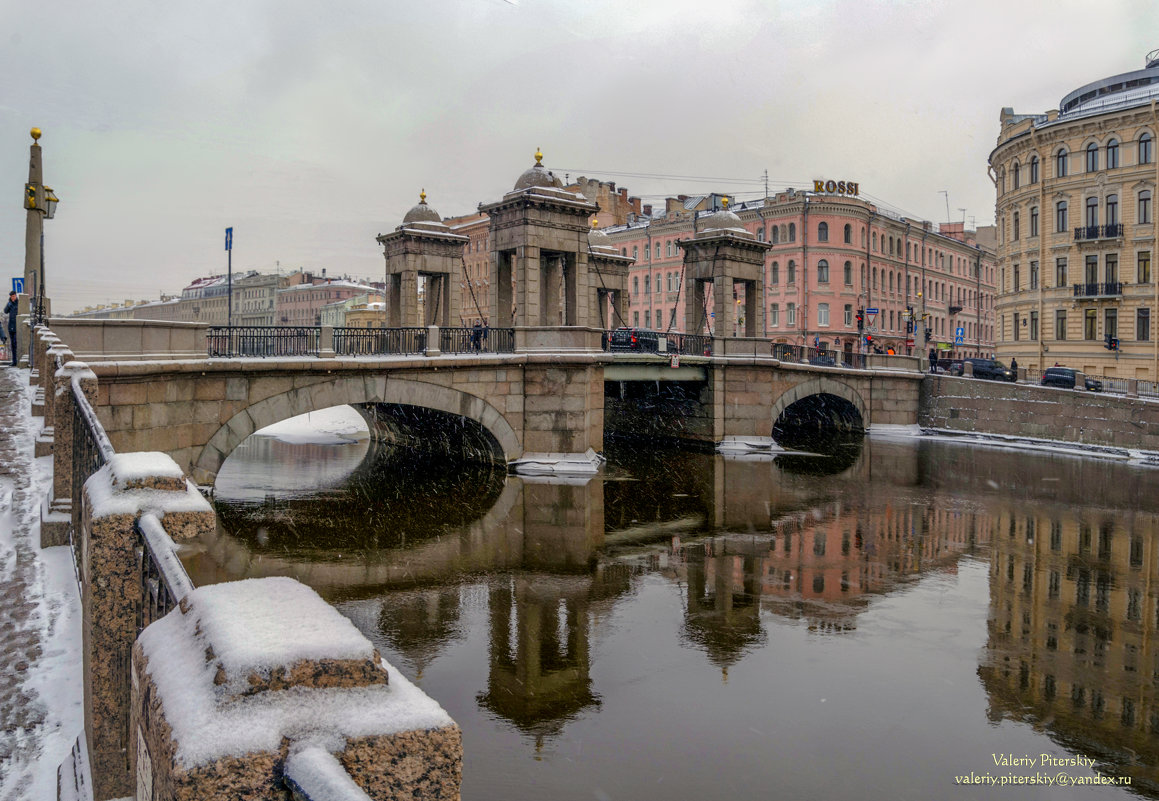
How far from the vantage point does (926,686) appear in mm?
10906

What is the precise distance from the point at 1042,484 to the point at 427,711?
28.2 meters

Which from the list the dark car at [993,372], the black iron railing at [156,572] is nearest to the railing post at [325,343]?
the black iron railing at [156,572]

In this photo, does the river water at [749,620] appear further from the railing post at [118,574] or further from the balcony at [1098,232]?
→ the balcony at [1098,232]

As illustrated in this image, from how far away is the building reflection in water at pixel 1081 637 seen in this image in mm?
9758

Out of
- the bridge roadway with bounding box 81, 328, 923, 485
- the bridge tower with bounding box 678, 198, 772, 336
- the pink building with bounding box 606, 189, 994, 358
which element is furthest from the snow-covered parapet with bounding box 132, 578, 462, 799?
the pink building with bounding box 606, 189, 994, 358

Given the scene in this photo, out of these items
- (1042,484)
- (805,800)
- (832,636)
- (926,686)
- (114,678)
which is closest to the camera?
(114,678)

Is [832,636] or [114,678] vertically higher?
[114,678]

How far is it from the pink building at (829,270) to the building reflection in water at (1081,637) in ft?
95.1

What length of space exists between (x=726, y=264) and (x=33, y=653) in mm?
28910

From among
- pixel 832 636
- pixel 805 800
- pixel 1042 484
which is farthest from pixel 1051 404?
pixel 805 800

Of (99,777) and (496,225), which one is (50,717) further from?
(496,225)

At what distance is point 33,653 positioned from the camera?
21.4 ft

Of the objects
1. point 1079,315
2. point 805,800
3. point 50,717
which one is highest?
point 1079,315

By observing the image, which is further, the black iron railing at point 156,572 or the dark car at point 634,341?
the dark car at point 634,341
